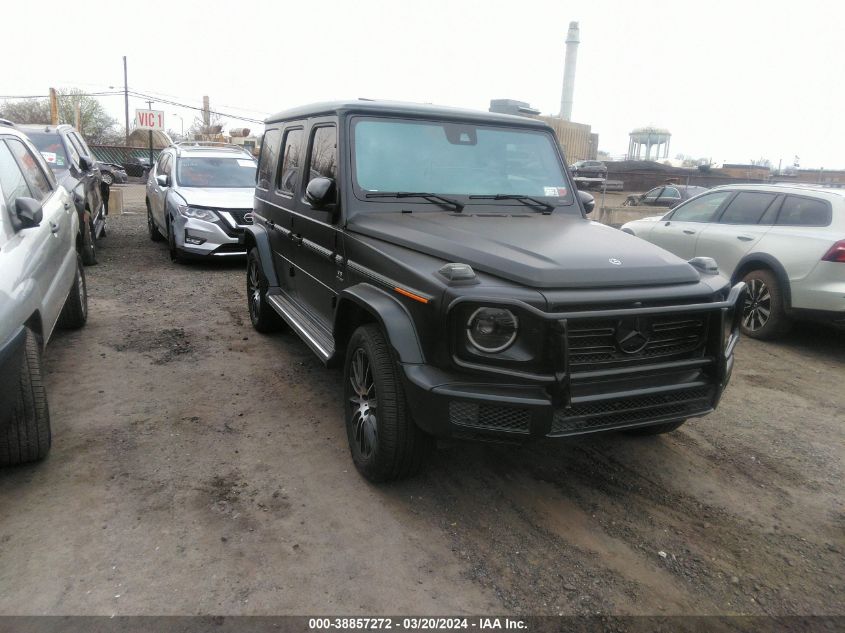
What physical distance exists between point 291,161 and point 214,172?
571 cm

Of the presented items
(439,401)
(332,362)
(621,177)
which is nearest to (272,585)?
(439,401)

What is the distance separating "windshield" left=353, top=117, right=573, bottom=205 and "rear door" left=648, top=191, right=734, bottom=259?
12.5ft

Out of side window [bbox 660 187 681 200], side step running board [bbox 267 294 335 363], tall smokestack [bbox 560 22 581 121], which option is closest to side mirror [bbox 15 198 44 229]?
side step running board [bbox 267 294 335 363]

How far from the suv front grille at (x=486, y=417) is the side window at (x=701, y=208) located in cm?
589

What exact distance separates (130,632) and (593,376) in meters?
2.17

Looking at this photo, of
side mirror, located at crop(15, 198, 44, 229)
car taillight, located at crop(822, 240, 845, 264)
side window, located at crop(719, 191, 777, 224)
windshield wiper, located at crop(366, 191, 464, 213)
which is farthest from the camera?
side window, located at crop(719, 191, 777, 224)

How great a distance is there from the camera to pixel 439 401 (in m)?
2.88

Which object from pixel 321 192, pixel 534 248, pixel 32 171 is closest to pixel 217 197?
pixel 32 171

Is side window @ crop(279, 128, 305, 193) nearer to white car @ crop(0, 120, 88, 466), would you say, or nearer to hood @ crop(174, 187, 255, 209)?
white car @ crop(0, 120, 88, 466)

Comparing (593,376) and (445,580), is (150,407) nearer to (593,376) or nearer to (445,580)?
(445,580)

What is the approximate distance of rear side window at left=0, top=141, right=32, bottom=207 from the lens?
4.10m

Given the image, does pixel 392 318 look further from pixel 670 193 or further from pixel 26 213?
pixel 670 193

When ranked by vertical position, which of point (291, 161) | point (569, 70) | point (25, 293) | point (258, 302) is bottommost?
point (258, 302)

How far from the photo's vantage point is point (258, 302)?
623 centimetres
